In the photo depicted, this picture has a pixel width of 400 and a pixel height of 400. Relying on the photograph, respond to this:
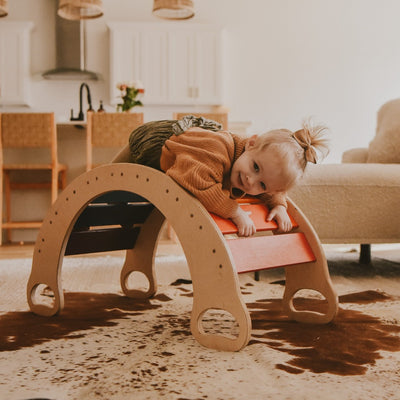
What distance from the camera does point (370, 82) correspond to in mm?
5219

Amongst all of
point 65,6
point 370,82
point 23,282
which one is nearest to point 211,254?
point 23,282

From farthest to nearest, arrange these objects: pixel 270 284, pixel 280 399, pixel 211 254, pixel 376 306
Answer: pixel 270 284
pixel 376 306
pixel 211 254
pixel 280 399

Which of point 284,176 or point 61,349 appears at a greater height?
point 284,176

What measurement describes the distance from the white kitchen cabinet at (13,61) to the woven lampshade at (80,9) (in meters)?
0.68

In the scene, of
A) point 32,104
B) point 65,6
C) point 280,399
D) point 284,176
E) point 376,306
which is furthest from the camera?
point 32,104

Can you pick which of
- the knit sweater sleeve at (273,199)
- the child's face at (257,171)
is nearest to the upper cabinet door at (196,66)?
the knit sweater sleeve at (273,199)

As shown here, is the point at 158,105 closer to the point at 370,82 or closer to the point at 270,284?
the point at 370,82

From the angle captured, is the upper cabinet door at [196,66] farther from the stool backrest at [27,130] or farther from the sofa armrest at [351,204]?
the sofa armrest at [351,204]

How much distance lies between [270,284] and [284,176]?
0.78 meters

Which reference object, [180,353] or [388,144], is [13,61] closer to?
[388,144]

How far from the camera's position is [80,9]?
14.0ft

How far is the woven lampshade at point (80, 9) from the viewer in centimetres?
397

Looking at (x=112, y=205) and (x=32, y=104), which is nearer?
(x=112, y=205)

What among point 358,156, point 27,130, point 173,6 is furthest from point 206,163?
point 173,6
